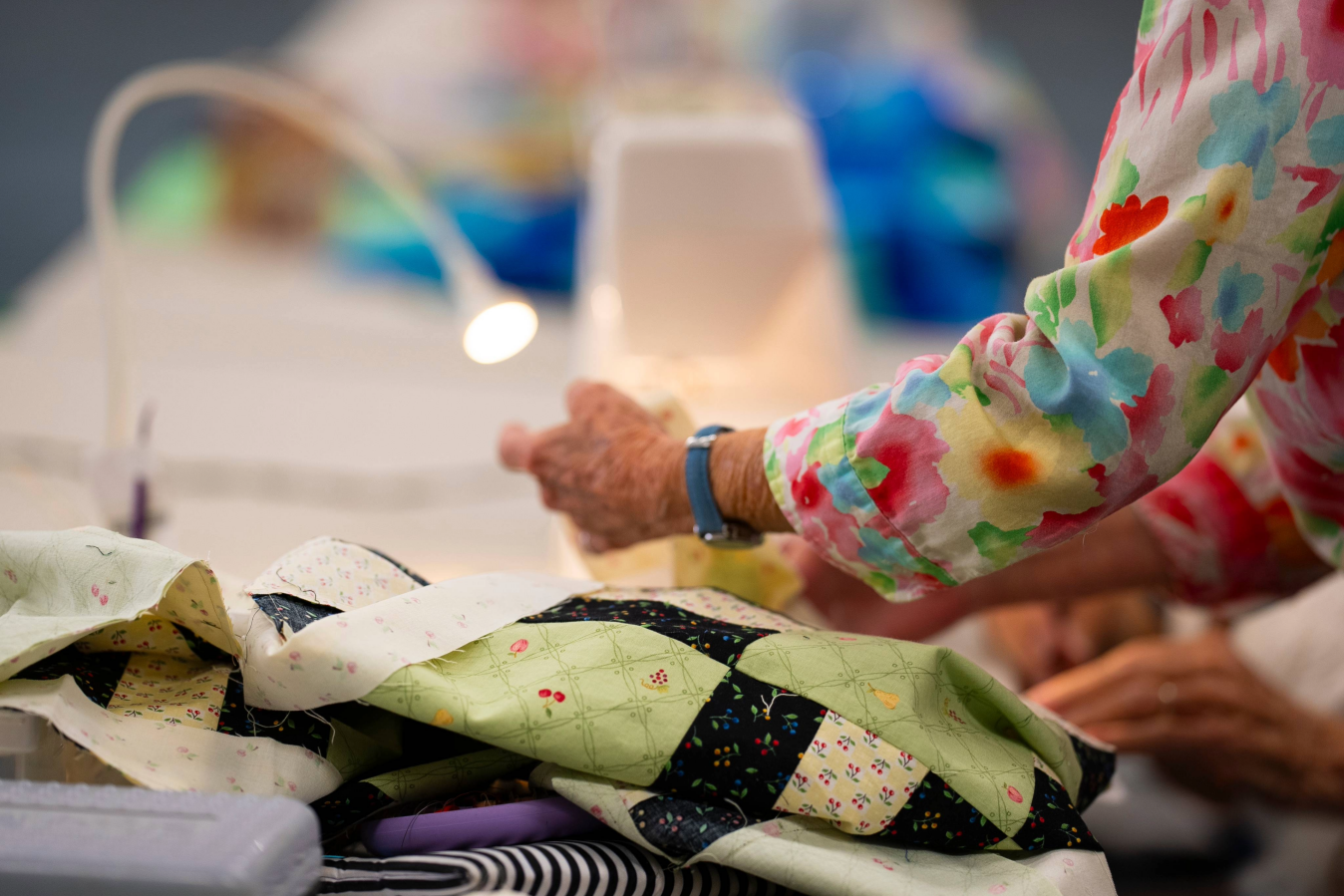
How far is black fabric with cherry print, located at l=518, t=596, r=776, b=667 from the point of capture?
0.51 m

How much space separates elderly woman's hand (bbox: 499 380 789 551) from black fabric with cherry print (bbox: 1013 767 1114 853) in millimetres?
220

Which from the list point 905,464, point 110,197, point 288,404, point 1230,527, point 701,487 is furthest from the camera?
point 288,404

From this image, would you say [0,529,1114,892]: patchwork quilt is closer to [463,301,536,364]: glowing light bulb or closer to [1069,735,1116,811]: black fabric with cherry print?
[1069,735,1116,811]: black fabric with cherry print

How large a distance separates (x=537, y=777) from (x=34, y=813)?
207 millimetres

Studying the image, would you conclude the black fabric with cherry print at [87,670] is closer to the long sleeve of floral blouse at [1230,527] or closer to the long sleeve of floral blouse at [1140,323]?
the long sleeve of floral blouse at [1140,323]

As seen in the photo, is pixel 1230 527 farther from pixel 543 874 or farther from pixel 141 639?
pixel 141 639

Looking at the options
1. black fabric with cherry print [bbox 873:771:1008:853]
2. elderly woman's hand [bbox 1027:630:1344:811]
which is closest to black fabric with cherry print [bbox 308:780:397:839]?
black fabric with cherry print [bbox 873:771:1008:853]

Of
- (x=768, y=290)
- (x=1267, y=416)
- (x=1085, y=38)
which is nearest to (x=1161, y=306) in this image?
(x=1267, y=416)

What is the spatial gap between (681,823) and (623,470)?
0.29 meters

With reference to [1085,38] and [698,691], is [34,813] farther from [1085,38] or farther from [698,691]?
[1085,38]

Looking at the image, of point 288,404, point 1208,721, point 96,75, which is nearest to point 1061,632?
point 1208,721

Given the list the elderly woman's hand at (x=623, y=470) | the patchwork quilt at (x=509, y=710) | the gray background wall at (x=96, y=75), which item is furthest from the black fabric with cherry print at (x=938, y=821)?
the gray background wall at (x=96, y=75)

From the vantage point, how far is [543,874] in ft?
1.41

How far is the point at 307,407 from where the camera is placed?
2.36 m
